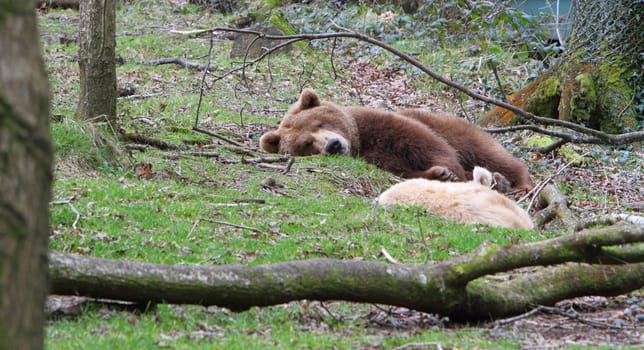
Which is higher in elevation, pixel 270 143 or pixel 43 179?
pixel 43 179

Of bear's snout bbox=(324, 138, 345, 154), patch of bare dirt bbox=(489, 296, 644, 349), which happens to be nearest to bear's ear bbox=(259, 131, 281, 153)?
bear's snout bbox=(324, 138, 345, 154)

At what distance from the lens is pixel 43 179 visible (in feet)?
6.93

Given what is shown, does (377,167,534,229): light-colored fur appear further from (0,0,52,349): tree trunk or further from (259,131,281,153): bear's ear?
(0,0,52,349): tree trunk

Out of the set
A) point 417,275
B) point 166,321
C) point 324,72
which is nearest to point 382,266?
point 417,275

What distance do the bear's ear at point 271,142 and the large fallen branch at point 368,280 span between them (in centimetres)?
675

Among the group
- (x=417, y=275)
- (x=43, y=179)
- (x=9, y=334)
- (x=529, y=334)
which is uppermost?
(x=43, y=179)

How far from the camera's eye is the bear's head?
442 inches

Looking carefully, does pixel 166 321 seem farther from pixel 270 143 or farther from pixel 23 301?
pixel 270 143

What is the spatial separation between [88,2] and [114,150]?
1611 millimetres

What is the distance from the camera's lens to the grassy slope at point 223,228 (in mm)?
4539

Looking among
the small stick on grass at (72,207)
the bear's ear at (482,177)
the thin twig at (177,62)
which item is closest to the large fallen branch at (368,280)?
the small stick on grass at (72,207)

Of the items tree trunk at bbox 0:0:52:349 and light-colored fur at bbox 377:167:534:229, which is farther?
light-colored fur at bbox 377:167:534:229

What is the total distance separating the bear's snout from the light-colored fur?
2459 mm

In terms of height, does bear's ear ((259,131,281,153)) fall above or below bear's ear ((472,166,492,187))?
below
